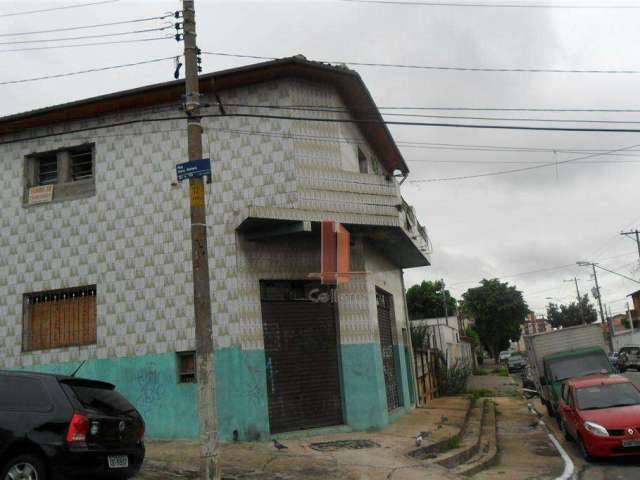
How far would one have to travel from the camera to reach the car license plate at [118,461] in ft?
22.9

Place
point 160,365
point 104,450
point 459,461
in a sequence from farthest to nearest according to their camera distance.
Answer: point 160,365
point 459,461
point 104,450

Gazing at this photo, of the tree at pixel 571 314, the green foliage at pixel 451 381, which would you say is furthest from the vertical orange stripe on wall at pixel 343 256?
the tree at pixel 571 314

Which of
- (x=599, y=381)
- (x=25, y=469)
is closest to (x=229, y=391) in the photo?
(x=25, y=469)

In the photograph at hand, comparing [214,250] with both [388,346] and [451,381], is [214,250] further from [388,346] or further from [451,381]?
[451,381]

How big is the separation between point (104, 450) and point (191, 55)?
572cm

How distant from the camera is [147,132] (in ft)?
44.9

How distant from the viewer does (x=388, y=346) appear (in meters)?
16.2

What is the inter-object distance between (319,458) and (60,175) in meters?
9.07

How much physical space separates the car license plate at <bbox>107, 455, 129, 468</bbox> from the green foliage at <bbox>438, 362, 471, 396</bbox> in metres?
18.1

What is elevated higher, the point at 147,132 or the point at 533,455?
the point at 147,132

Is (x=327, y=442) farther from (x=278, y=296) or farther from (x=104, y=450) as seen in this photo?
(x=104, y=450)

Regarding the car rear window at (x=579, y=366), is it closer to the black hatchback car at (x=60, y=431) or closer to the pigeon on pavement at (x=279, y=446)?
the pigeon on pavement at (x=279, y=446)

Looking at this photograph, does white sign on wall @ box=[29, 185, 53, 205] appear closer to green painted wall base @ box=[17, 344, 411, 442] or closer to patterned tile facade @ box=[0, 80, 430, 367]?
patterned tile facade @ box=[0, 80, 430, 367]

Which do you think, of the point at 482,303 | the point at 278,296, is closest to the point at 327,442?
the point at 278,296
